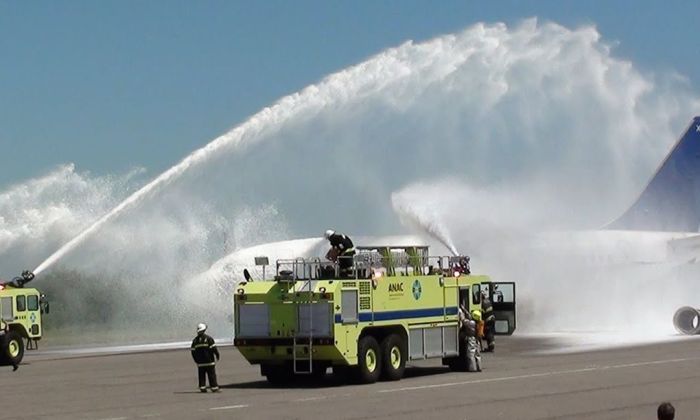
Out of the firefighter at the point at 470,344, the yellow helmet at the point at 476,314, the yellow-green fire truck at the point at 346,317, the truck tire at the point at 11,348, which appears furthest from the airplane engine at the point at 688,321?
the truck tire at the point at 11,348

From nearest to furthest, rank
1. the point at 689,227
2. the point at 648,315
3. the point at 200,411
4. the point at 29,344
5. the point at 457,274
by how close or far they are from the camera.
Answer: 1. the point at 200,411
2. the point at 457,274
3. the point at 29,344
4. the point at 648,315
5. the point at 689,227

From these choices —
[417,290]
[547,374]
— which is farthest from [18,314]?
[547,374]

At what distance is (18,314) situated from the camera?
44.0m

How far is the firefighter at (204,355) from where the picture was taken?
2822 centimetres

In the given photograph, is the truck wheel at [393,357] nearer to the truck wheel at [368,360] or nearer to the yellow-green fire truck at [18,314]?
the truck wheel at [368,360]

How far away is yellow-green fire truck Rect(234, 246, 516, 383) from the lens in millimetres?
29344

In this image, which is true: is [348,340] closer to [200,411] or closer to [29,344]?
[200,411]

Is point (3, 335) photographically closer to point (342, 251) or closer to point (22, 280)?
point (22, 280)

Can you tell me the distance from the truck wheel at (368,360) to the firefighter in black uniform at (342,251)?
172 centimetres

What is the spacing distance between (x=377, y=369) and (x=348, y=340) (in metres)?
1.35

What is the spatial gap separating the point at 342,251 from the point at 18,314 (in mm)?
17191

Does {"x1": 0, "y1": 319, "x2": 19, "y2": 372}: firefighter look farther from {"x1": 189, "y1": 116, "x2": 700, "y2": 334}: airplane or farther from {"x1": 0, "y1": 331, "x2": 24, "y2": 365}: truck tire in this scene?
{"x1": 189, "y1": 116, "x2": 700, "y2": 334}: airplane

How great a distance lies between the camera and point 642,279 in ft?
187

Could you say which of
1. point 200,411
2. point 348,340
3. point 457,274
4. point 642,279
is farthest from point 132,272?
point 200,411
